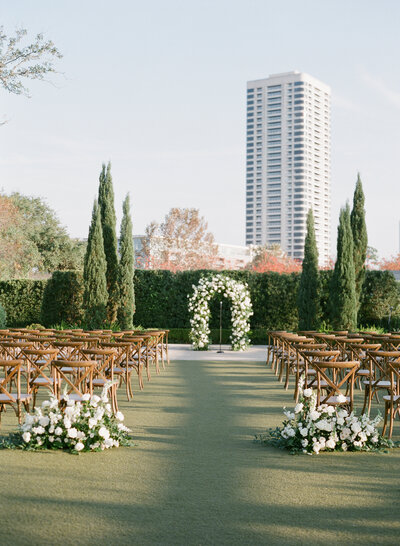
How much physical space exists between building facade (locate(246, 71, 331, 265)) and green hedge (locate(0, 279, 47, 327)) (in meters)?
91.8

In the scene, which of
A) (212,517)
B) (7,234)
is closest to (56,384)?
(212,517)

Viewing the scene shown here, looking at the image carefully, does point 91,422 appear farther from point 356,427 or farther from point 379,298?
point 379,298

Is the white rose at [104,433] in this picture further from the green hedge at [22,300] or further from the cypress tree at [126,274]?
the green hedge at [22,300]

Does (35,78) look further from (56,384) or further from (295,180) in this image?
(295,180)

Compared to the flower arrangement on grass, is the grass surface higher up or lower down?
lower down

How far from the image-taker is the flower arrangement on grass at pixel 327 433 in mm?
5859

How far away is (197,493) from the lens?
4.47 meters

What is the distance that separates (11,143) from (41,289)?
704 centimetres

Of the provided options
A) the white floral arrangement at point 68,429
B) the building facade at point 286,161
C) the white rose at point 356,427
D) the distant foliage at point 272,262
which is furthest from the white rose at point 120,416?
the building facade at point 286,161

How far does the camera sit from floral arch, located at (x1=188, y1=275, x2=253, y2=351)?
18.1m

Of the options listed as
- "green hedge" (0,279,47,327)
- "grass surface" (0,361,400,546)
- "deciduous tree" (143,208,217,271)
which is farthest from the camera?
"deciduous tree" (143,208,217,271)

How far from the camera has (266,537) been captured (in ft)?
12.0

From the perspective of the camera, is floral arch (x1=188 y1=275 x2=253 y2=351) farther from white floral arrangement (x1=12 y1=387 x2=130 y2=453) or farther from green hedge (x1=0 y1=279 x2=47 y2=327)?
white floral arrangement (x1=12 y1=387 x2=130 y2=453)

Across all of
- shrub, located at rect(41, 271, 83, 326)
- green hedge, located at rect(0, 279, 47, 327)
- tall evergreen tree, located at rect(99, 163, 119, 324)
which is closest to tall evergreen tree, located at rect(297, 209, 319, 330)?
tall evergreen tree, located at rect(99, 163, 119, 324)
